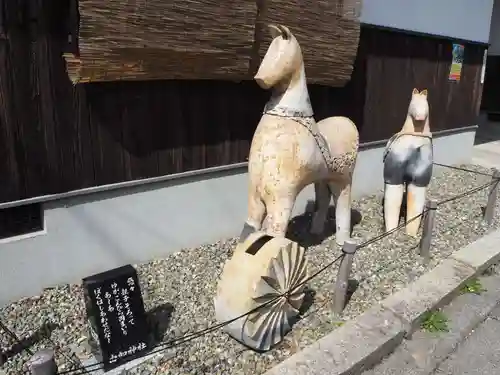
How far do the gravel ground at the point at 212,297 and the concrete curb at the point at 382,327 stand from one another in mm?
140

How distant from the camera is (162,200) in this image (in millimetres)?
4395

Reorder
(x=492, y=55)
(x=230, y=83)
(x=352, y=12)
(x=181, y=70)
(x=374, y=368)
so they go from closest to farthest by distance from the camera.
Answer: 1. (x=374, y=368)
2. (x=181, y=70)
3. (x=230, y=83)
4. (x=352, y=12)
5. (x=492, y=55)

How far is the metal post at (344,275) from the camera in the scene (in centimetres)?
339

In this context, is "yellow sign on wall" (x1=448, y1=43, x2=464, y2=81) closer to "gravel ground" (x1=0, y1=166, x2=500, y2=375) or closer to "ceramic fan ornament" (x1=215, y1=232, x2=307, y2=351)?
"gravel ground" (x1=0, y1=166, x2=500, y2=375)

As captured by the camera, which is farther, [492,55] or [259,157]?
[492,55]

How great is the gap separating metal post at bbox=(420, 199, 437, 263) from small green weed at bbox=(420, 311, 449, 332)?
975 mm

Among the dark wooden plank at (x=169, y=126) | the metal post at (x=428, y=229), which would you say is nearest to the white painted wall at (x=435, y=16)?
the metal post at (x=428, y=229)

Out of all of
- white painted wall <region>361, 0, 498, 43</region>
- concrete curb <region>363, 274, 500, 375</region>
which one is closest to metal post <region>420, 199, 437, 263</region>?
concrete curb <region>363, 274, 500, 375</region>

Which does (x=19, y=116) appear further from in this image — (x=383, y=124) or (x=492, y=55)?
(x=492, y=55)

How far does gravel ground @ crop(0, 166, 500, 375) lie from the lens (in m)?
2.95

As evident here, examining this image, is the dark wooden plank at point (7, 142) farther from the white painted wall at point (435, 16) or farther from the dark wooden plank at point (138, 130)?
the white painted wall at point (435, 16)

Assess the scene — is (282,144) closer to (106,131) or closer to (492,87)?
(106,131)

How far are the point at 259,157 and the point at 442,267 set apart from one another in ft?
7.23

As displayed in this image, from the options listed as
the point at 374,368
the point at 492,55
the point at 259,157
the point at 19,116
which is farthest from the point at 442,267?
the point at 492,55
